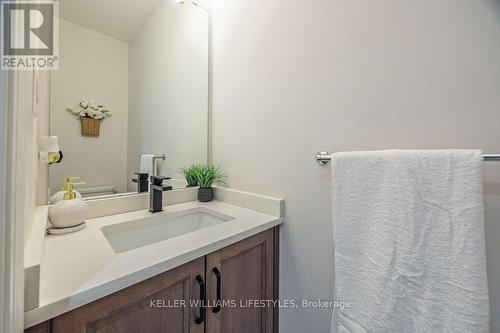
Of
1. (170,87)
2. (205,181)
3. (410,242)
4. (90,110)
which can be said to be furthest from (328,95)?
(90,110)

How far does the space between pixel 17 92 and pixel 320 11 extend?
3.32ft

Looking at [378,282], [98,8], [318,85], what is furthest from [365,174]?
[98,8]

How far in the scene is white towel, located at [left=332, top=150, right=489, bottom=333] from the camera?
1.79 feet

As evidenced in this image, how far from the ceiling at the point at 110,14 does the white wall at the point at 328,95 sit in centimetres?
42

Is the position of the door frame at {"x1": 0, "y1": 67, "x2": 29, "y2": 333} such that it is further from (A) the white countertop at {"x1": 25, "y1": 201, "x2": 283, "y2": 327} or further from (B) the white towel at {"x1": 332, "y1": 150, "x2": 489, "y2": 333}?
(B) the white towel at {"x1": 332, "y1": 150, "x2": 489, "y2": 333}

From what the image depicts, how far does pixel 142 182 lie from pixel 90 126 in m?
0.34

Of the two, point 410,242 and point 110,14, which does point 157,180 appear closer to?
point 110,14

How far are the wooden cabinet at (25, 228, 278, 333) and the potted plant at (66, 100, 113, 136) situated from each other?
0.76m

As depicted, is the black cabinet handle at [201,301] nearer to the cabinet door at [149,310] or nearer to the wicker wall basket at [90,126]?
the cabinet door at [149,310]

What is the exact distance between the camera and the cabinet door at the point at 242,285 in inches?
29.2

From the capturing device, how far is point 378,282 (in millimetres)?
666

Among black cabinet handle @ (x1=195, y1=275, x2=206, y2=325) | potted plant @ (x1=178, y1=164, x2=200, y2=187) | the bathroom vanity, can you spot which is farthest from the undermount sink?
black cabinet handle @ (x1=195, y1=275, x2=206, y2=325)

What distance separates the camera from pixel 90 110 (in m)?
0.97

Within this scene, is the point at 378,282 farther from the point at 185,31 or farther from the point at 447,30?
the point at 185,31
